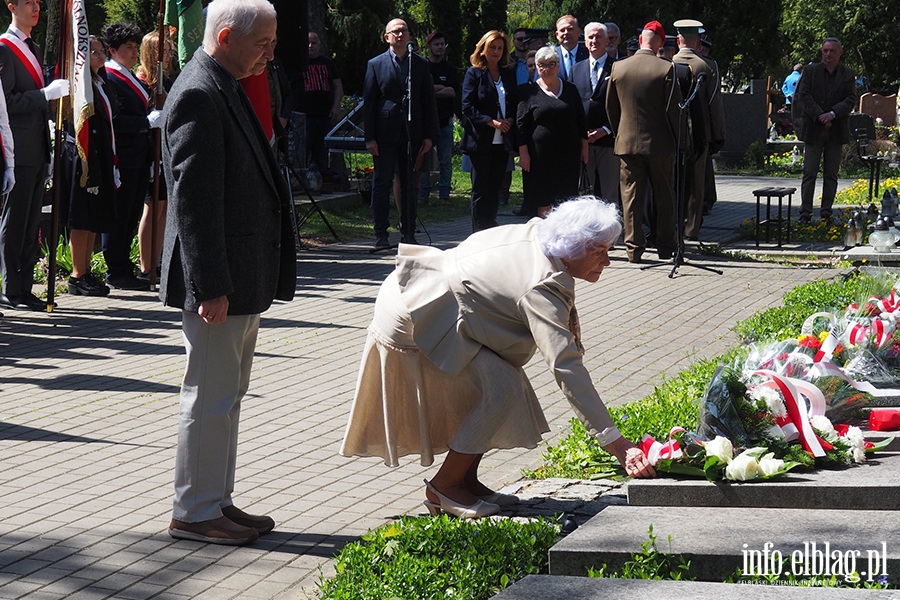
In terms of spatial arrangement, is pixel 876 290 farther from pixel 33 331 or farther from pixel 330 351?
pixel 33 331

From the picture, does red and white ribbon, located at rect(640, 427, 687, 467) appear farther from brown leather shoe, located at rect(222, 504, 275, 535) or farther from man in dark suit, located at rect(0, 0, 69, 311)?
man in dark suit, located at rect(0, 0, 69, 311)

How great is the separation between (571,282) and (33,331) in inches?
215

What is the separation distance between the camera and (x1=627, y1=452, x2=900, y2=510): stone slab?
4.43m

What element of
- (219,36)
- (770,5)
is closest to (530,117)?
(219,36)

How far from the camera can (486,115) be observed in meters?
12.5

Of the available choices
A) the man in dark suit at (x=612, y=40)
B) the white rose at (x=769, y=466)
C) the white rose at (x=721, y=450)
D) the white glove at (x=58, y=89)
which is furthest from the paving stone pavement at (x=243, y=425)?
the man in dark suit at (x=612, y=40)

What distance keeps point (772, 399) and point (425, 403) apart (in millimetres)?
1395

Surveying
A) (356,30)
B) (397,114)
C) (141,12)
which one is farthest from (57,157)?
(141,12)

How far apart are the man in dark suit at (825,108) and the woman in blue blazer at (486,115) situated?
431 centimetres

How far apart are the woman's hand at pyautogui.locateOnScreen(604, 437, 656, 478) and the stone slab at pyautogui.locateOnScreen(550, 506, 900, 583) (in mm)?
173

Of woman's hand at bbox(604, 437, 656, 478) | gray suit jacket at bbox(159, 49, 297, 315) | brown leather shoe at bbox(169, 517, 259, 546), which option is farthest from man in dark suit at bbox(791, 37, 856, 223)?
brown leather shoe at bbox(169, 517, 259, 546)

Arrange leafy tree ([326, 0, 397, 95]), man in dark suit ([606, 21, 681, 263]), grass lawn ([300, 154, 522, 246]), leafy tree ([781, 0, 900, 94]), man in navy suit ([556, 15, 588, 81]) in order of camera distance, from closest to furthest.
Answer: man in dark suit ([606, 21, 681, 263]) < man in navy suit ([556, 15, 588, 81]) < grass lawn ([300, 154, 522, 246]) < leafy tree ([326, 0, 397, 95]) < leafy tree ([781, 0, 900, 94])

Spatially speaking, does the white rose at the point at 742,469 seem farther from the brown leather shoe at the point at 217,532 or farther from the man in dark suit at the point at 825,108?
the man in dark suit at the point at 825,108

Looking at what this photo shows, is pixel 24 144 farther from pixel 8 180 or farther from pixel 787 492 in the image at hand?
pixel 787 492
